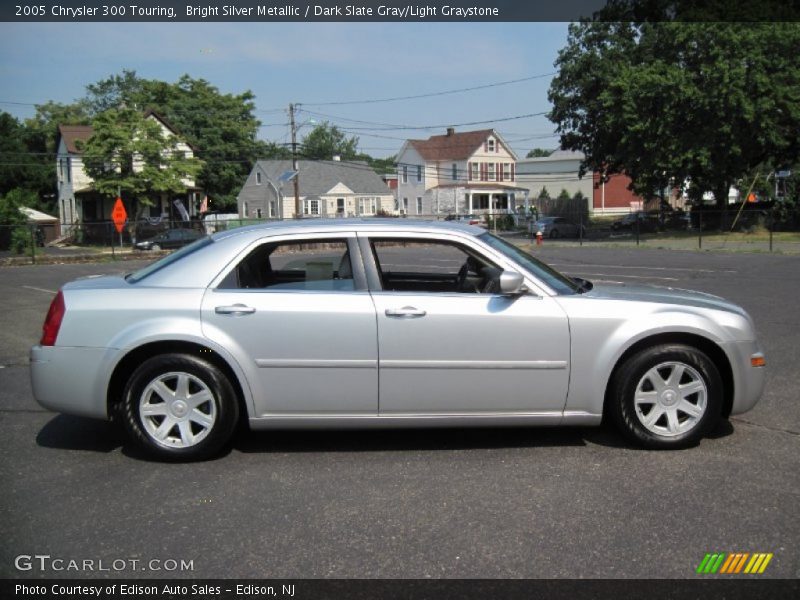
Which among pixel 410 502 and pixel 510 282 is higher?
pixel 510 282

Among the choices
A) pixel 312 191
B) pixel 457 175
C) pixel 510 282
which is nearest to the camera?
pixel 510 282

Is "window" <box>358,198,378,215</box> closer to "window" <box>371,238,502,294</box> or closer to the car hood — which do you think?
"window" <box>371,238,502,294</box>

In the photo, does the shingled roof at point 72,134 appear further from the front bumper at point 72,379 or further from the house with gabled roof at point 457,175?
the front bumper at point 72,379

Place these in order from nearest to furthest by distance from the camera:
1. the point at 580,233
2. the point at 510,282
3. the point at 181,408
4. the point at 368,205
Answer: the point at 510,282
the point at 181,408
the point at 580,233
the point at 368,205

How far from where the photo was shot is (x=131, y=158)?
46469 millimetres

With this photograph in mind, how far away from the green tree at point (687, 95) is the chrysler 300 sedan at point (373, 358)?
117 feet

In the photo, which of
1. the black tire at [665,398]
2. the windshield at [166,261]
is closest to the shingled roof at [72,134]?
the windshield at [166,261]

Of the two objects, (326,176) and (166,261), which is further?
(326,176)

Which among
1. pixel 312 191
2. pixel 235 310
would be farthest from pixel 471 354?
pixel 312 191

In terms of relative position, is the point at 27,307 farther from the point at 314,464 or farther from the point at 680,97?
the point at 680,97

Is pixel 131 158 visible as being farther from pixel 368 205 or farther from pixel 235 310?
pixel 235 310

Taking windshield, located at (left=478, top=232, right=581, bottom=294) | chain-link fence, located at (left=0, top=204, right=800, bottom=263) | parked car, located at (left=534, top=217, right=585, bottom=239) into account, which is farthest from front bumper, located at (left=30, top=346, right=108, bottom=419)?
parked car, located at (left=534, top=217, right=585, bottom=239)

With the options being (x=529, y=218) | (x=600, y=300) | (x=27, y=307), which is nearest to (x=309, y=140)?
(x=529, y=218)

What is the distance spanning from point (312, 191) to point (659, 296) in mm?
60139
